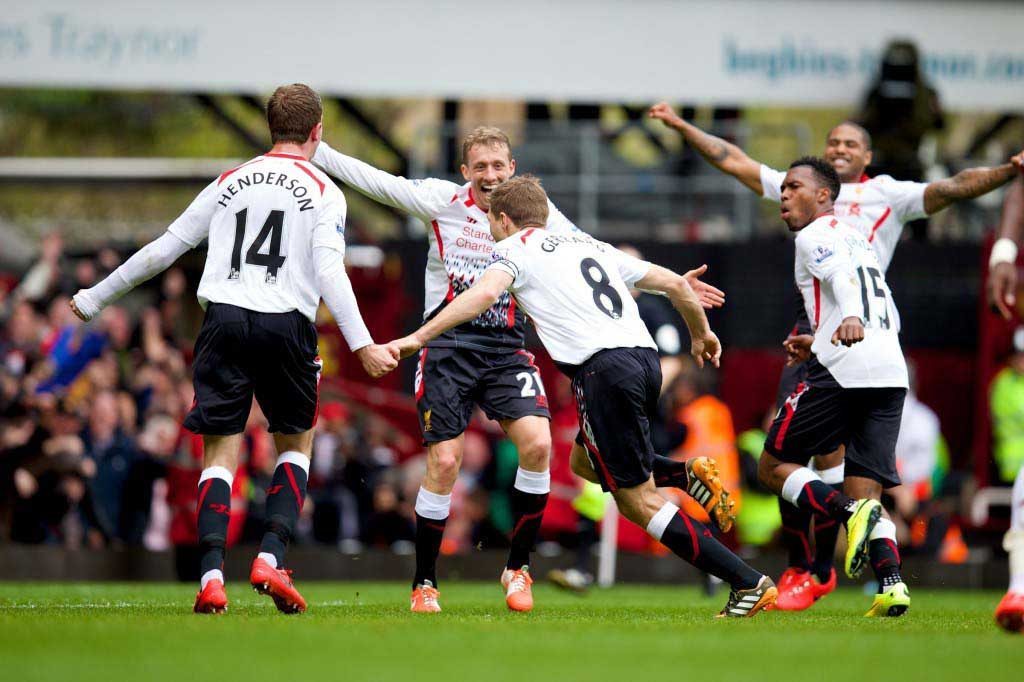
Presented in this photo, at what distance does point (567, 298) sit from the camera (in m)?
7.52

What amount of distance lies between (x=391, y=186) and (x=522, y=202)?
3.47ft

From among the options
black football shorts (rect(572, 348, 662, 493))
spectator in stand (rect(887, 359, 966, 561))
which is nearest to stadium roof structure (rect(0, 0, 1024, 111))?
spectator in stand (rect(887, 359, 966, 561))

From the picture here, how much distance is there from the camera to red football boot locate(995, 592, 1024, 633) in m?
6.26

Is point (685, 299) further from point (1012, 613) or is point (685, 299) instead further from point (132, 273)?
point (132, 273)

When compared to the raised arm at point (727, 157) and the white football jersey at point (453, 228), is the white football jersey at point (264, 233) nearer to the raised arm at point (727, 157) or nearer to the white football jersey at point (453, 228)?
the white football jersey at point (453, 228)

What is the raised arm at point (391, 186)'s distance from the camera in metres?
8.47

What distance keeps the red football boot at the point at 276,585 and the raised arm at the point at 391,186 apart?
2.24 meters

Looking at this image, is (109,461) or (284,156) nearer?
(284,156)

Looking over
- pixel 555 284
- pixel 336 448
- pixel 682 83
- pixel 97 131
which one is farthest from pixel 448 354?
pixel 97 131

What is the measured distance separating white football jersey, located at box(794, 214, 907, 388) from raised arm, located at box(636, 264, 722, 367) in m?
0.74

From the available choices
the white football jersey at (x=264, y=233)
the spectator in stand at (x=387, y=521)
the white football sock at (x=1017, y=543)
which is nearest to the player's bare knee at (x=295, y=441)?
the white football jersey at (x=264, y=233)

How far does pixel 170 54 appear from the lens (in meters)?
16.8

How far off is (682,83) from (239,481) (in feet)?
23.0

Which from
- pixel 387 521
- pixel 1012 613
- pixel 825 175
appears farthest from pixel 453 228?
pixel 387 521
